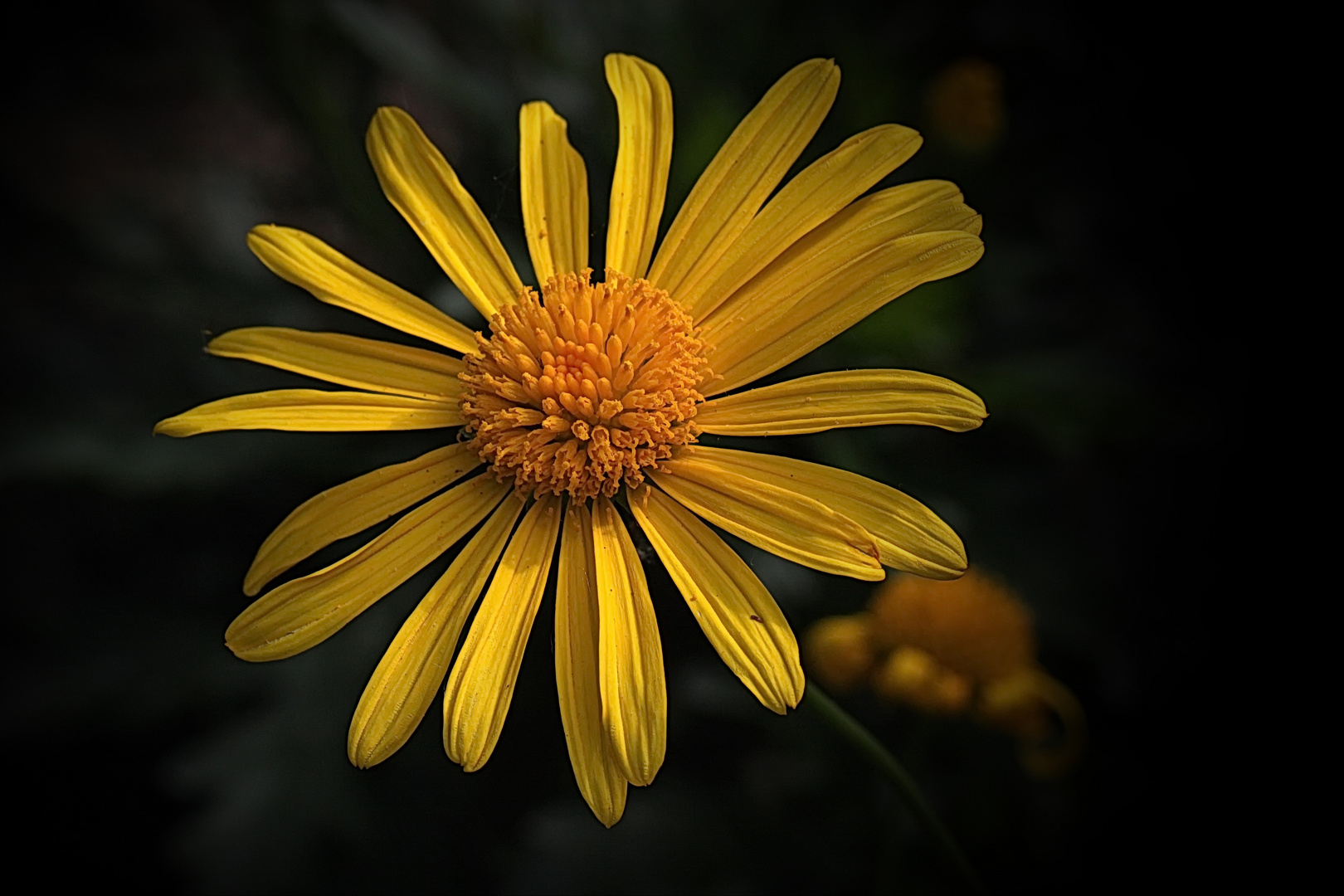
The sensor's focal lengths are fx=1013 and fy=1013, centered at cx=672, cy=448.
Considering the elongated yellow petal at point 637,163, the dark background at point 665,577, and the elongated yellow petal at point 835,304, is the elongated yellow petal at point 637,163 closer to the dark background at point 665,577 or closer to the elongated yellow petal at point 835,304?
the elongated yellow petal at point 835,304

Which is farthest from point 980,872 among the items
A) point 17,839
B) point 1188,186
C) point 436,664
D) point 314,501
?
point 17,839

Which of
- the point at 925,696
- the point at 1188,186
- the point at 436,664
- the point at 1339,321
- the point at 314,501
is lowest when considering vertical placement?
the point at 925,696

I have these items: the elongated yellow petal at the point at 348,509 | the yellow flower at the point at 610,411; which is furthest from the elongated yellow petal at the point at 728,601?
the elongated yellow petal at the point at 348,509

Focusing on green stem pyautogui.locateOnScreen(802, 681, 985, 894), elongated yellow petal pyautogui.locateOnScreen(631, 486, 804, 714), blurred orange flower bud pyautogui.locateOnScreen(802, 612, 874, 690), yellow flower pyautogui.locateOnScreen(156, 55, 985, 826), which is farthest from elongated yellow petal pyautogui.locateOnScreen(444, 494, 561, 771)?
blurred orange flower bud pyautogui.locateOnScreen(802, 612, 874, 690)

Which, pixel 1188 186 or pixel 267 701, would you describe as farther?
pixel 267 701

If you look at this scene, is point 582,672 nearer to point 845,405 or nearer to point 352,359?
point 845,405

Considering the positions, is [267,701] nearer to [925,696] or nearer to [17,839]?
[17,839]
